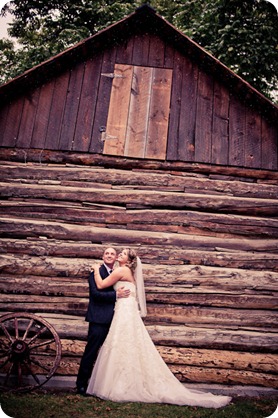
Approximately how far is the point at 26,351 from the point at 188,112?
4641 millimetres

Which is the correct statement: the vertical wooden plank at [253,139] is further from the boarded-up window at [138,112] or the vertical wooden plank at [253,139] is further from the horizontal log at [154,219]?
the boarded-up window at [138,112]

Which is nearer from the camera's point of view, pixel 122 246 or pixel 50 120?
pixel 122 246

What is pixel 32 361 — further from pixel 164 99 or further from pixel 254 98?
pixel 254 98

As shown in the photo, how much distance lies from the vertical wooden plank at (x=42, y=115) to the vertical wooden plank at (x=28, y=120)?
0.23 ft

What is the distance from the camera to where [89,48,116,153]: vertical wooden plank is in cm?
548

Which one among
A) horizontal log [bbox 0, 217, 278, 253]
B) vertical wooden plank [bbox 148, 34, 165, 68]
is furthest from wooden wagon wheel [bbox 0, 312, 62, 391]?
vertical wooden plank [bbox 148, 34, 165, 68]

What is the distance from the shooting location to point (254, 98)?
220 inches

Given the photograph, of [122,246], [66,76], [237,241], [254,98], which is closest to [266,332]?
[237,241]

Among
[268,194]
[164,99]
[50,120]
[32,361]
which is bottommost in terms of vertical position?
[32,361]

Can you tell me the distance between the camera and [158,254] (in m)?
5.13

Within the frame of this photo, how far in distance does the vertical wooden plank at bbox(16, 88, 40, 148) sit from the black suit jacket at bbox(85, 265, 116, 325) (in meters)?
2.80

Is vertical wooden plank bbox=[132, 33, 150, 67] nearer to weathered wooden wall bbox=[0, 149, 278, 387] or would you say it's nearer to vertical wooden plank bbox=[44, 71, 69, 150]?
vertical wooden plank bbox=[44, 71, 69, 150]

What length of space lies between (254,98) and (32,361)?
5.55m

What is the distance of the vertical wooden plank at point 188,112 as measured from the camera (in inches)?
217
